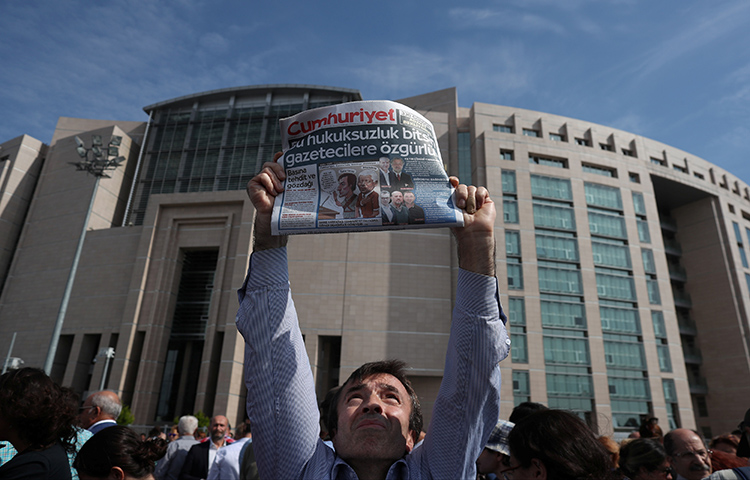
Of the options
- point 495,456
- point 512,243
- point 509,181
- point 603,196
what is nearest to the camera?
point 495,456

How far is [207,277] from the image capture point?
37.9 m

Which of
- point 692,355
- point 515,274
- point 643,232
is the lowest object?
point 692,355

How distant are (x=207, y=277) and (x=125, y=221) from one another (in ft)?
39.6

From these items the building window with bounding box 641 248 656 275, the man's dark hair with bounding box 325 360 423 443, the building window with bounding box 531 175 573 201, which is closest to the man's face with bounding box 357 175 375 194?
the man's dark hair with bounding box 325 360 423 443

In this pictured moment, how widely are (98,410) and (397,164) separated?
4939mm

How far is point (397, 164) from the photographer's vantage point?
2422 mm

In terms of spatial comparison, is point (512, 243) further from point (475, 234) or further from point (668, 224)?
point (475, 234)

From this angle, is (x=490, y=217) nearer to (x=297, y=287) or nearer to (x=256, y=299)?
(x=256, y=299)

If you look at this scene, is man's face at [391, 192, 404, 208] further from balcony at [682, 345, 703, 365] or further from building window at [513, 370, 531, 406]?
balcony at [682, 345, 703, 365]

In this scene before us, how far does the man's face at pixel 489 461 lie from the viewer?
3668 mm

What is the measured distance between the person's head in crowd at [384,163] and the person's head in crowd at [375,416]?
993 millimetres

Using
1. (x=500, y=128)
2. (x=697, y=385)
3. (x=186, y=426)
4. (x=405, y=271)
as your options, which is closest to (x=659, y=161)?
(x=500, y=128)

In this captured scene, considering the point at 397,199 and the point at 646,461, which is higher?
the point at 397,199

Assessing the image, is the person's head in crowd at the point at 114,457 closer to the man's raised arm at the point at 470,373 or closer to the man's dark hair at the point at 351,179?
the man's raised arm at the point at 470,373
